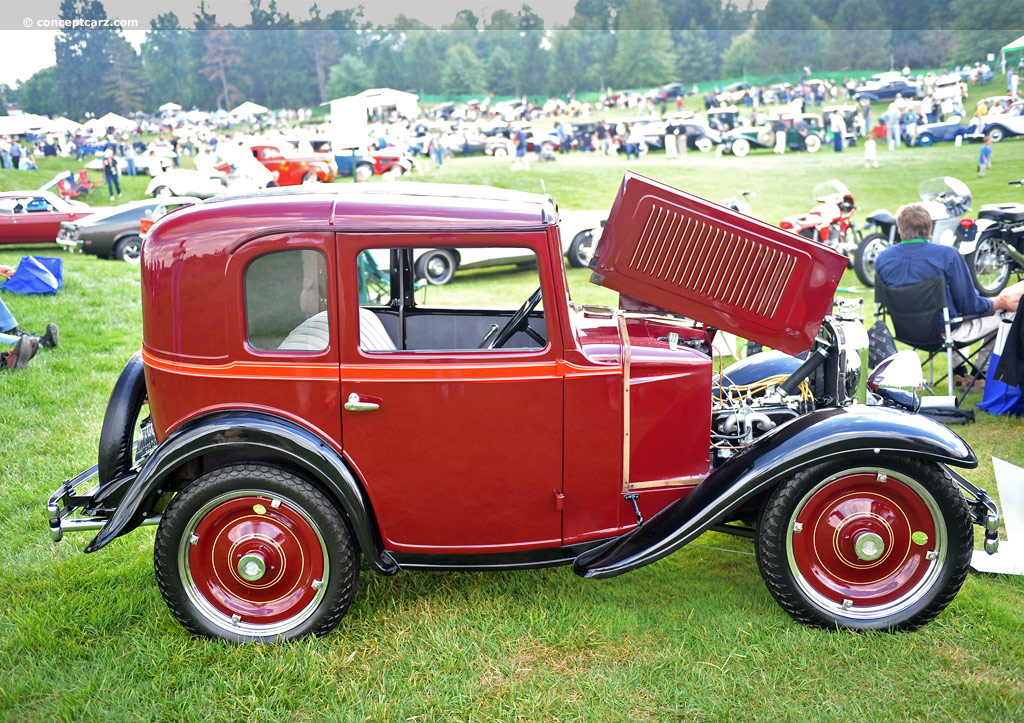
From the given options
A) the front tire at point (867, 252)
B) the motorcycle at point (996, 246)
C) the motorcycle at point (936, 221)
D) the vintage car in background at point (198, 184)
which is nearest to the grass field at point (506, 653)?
the motorcycle at point (996, 246)

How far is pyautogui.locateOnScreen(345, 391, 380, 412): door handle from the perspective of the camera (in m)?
3.56

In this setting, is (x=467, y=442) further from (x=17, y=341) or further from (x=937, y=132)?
(x=937, y=132)

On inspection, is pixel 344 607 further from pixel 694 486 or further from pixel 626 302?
pixel 626 302

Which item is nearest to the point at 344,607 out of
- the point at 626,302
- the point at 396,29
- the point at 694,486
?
the point at 694,486

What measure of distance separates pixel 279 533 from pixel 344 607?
1.57 feet

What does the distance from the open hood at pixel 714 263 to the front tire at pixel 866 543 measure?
81cm

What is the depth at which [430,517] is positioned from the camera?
3748 millimetres

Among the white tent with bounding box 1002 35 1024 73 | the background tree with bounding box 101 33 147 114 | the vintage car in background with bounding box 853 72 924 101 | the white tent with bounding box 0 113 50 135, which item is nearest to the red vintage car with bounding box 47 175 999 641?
the white tent with bounding box 1002 35 1024 73

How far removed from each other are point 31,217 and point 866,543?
18294 millimetres

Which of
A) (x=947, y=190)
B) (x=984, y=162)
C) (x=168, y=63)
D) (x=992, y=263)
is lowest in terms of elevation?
(x=992, y=263)

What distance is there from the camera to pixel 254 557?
365cm

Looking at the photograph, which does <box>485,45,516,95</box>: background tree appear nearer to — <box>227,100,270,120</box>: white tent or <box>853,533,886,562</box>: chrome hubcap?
<box>227,100,270,120</box>: white tent

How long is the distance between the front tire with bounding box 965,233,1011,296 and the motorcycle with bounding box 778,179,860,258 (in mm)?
2108

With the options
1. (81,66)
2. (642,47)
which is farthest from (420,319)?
(642,47)
